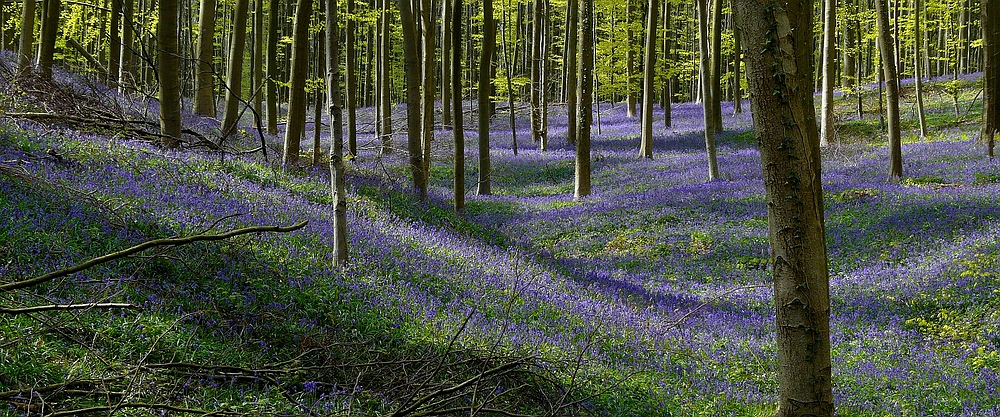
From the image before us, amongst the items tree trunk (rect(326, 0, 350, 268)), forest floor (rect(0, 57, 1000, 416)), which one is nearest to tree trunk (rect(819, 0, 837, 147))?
forest floor (rect(0, 57, 1000, 416))

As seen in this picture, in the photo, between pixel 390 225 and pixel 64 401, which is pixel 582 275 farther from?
pixel 64 401

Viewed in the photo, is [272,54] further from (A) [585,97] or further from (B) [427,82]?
(A) [585,97]

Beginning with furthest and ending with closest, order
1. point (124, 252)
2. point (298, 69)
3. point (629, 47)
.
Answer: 1. point (629, 47)
2. point (298, 69)
3. point (124, 252)

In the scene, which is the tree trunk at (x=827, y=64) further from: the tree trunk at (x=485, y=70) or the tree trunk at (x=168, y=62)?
the tree trunk at (x=168, y=62)

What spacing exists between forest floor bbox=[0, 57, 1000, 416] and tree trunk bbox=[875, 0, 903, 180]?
1.37m

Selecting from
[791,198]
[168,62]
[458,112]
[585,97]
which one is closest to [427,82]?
[458,112]

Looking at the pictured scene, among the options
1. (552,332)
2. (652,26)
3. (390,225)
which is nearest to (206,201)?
(390,225)

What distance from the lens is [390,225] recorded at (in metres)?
10.6

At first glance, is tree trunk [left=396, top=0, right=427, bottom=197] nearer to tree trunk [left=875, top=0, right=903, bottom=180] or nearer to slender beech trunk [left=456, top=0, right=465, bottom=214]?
slender beech trunk [left=456, top=0, right=465, bottom=214]

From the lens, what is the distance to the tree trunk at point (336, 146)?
7.04 m

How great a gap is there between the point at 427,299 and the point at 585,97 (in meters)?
11.3

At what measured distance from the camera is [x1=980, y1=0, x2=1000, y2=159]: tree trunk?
56.0 ft

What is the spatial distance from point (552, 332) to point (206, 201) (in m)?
4.34

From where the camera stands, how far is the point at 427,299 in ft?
24.3
